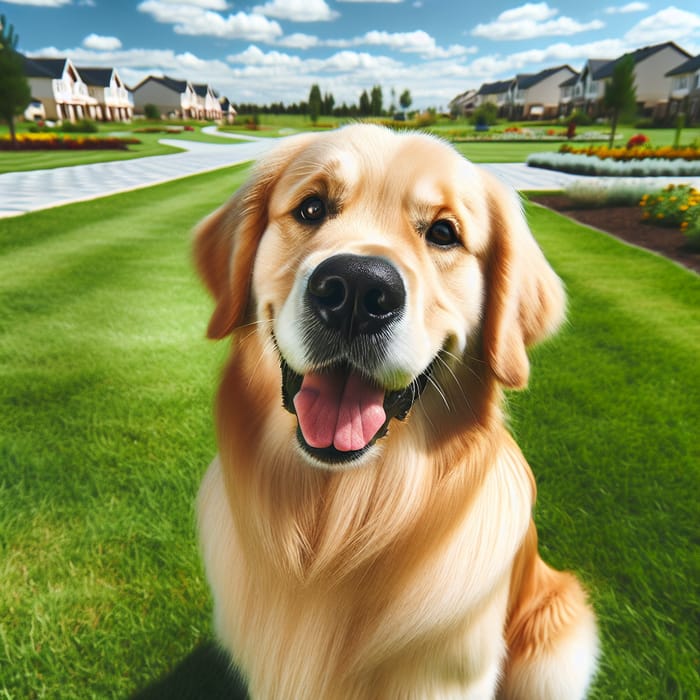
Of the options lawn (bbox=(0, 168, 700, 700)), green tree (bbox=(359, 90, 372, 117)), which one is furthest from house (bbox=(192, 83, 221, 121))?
lawn (bbox=(0, 168, 700, 700))

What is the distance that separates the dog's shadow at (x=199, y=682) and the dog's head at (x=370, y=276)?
1.23m

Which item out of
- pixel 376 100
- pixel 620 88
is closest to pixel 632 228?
pixel 620 88

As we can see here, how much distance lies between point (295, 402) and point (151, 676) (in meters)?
1.40

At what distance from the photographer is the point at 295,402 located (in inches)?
68.1

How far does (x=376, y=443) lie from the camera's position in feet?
5.65

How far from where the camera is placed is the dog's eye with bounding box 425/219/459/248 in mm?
1826

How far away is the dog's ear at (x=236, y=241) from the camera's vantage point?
6.30 ft

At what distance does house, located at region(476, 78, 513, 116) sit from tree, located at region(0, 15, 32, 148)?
270ft

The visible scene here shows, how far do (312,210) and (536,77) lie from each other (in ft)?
349

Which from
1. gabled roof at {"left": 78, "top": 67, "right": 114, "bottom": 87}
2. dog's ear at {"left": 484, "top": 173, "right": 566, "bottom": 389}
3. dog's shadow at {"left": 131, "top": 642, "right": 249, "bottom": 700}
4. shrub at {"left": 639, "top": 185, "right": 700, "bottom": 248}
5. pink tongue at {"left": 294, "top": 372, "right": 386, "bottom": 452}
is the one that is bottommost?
dog's shadow at {"left": 131, "top": 642, "right": 249, "bottom": 700}

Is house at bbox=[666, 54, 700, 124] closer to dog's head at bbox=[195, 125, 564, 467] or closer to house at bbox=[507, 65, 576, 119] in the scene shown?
house at bbox=[507, 65, 576, 119]

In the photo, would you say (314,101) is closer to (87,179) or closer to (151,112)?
(151,112)

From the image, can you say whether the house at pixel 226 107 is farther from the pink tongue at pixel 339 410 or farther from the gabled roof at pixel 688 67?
the pink tongue at pixel 339 410

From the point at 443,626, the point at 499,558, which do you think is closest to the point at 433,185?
the point at 499,558
